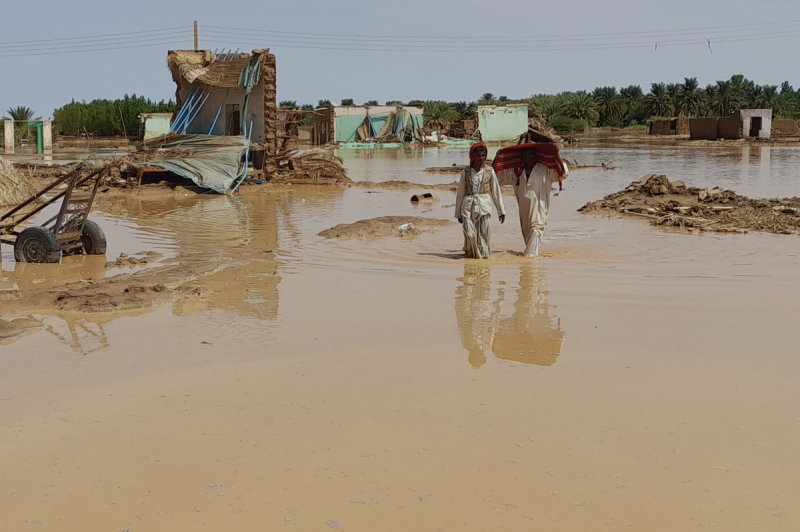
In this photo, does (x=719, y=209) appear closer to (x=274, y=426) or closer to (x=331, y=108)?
(x=274, y=426)

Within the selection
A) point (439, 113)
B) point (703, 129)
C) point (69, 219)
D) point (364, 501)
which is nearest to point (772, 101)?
point (703, 129)

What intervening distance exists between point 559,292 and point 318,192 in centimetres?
1251

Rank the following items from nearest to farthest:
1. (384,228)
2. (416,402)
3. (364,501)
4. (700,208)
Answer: (364,501) → (416,402) → (384,228) → (700,208)

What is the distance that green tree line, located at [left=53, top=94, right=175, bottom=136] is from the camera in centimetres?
4938

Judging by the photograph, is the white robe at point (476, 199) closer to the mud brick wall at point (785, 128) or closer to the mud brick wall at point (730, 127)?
the mud brick wall at point (730, 127)

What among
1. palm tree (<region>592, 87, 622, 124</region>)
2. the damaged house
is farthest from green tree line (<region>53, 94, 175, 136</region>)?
palm tree (<region>592, 87, 622, 124</region>)

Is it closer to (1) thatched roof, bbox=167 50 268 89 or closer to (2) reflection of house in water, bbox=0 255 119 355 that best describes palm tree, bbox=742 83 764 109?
(1) thatched roof, bbox=167 50 268 89

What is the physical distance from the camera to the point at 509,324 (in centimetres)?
655

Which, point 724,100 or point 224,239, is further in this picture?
point 724,100

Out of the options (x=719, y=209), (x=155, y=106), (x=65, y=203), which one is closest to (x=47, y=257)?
(x=65, y=203)

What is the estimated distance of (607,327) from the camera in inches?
251

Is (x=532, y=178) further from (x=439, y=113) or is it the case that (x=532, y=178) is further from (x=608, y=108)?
(x=608, y=108)

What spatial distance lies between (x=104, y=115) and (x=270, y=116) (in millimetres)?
33934

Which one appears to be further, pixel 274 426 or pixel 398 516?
pixel 274 426
